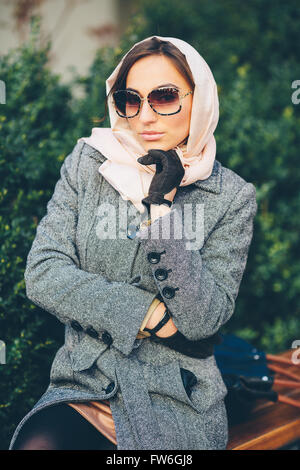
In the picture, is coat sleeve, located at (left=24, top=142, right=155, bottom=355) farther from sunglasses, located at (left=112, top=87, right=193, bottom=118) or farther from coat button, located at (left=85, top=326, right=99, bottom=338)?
sunglasses, located at (left=112, top=87, right=193, bottom=118)

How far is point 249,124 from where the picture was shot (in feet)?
12.8

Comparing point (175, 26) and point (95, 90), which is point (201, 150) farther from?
point (175, 26)

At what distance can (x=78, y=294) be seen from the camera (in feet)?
6.30

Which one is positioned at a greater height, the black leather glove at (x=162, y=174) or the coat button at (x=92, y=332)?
the black leather glove at (x=162, y=174)

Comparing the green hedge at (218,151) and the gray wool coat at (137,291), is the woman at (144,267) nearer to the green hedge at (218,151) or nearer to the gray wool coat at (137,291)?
the gray wool coat at (137,291)

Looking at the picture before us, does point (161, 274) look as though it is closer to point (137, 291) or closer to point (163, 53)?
point (137, 291)

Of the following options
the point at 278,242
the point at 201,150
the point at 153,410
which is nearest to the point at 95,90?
the point at 201,150

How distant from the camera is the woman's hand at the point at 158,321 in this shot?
1.96 m

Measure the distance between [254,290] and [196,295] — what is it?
2.21m

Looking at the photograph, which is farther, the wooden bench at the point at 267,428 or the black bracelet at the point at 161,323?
the wooden bench at the point at 267,428

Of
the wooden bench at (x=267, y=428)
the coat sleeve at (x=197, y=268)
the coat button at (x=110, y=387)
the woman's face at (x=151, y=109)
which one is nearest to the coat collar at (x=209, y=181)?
the coat sleeve at (x=197, y=268)

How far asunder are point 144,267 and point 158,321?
240 millimetres

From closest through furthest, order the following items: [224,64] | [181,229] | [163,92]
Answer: [181,229]
[163,92]
[224,64]

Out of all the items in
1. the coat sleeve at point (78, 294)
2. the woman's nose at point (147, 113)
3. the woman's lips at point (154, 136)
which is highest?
the woman's nose at point (147, 113)
